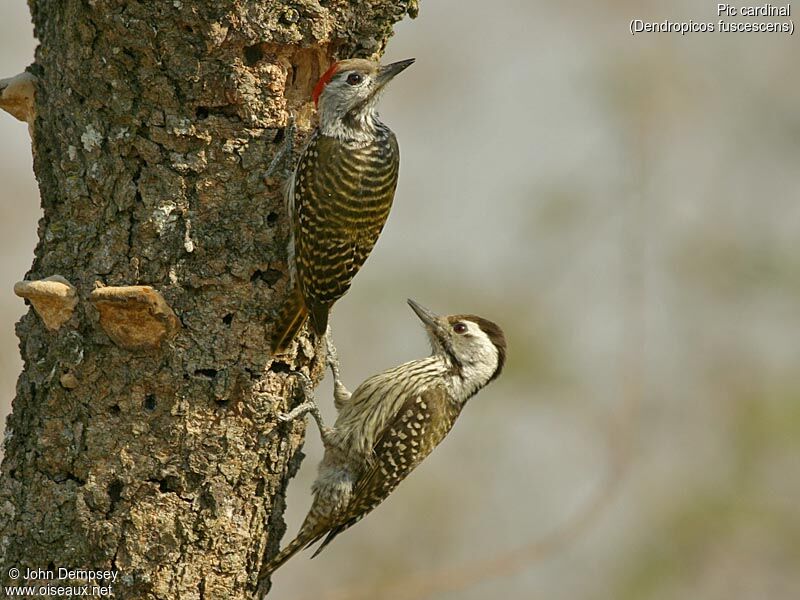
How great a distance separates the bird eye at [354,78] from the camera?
465cm

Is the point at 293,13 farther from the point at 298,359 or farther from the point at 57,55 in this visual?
the point at 298,359

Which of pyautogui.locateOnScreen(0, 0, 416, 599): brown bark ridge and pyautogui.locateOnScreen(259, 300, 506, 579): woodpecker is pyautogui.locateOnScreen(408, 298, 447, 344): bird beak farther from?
pyautogui.locateOnScreen(0, 0, 416, 599): brown bark ridge

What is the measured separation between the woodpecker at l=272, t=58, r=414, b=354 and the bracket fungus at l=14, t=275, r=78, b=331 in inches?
31.4

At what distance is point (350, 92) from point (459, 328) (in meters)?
1.74

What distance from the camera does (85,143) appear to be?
4.15 metres

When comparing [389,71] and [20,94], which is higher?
[20,94]

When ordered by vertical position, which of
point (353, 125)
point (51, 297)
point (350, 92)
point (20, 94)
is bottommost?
point (51, 297)

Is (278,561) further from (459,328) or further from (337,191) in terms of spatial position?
(459,328)

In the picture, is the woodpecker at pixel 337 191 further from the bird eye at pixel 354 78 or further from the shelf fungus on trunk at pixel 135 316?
the shelf fungus on trunk at pixel 135 316

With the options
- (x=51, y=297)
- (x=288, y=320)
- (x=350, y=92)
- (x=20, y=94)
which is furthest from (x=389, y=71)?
(x=51, y=297)

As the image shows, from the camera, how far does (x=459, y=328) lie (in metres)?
6.01

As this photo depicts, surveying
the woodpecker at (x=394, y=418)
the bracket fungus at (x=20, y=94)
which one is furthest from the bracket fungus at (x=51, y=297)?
the woodpecker at (x=394, y=418)

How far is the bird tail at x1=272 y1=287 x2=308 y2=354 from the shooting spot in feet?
14.4

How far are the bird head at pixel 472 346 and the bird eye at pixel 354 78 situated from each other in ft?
5.10
